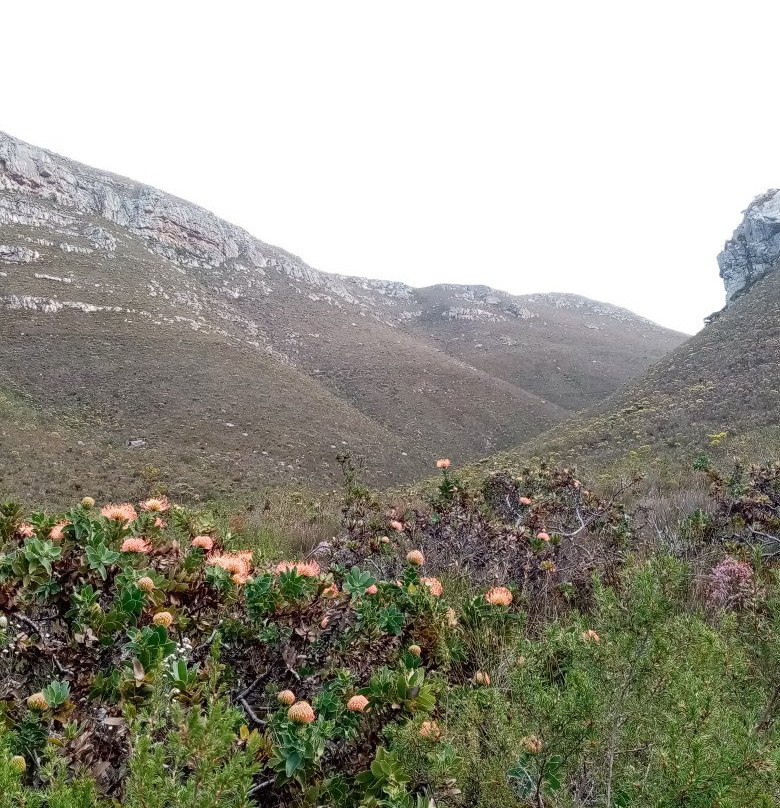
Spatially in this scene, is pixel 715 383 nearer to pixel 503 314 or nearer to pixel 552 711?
pixel 552 711

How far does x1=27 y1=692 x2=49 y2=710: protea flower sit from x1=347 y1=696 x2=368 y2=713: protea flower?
0.83 m

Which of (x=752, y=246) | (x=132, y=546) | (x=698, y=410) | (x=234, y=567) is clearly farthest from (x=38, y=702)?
(x=752, y=246)

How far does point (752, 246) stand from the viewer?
4094 cm

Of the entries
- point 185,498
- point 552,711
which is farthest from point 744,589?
point 185,498

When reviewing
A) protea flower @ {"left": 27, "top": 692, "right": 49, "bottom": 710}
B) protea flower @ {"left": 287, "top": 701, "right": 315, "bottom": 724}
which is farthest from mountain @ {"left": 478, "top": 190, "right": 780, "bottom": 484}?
protea flower @ {"left": 27, "top": 692, "right": 49, "bottom": 710}

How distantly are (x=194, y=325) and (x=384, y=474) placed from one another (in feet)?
66.6

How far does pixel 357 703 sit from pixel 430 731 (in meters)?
0.25

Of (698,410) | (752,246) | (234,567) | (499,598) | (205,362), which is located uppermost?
(752,246)

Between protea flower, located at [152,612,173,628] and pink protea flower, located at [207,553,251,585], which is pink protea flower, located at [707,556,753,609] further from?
protea flower, located at [152,612,173,628]

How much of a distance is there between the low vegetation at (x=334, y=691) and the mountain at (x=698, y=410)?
872cm

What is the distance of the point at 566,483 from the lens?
5.62 m

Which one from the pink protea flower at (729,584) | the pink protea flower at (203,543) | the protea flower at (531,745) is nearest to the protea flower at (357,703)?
the protea flower at (531,745)

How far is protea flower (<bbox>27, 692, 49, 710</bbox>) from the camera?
123cm

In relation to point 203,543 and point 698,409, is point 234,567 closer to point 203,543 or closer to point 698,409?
point 203,543
